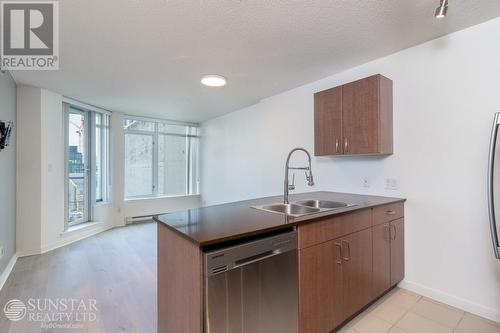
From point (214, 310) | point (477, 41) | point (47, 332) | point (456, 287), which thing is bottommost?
point (47, 332)

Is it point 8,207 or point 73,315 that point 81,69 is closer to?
point 8,207

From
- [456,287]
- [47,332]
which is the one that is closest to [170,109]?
[47,332]

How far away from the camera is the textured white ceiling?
1722mm

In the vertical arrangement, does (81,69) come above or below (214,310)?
above

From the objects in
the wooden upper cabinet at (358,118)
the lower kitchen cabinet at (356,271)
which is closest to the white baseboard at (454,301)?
the lower kitchen cabinet at (356,271)

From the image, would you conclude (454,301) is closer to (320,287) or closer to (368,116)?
(320,287)

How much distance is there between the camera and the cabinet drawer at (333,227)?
1.53 metres

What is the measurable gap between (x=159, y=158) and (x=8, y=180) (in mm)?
3029

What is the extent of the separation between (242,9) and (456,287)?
2.87 m

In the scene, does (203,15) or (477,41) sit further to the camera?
(477,41)

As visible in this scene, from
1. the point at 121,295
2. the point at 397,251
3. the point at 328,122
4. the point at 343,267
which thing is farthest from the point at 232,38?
the point at 121,295

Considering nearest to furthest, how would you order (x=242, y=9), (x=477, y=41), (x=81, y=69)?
(x=242, y=9), (x=477, y=41), (x=81, y=69)

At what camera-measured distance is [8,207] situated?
2.93 m

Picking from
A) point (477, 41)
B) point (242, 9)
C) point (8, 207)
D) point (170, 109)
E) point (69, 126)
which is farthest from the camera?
point (170, 109)
